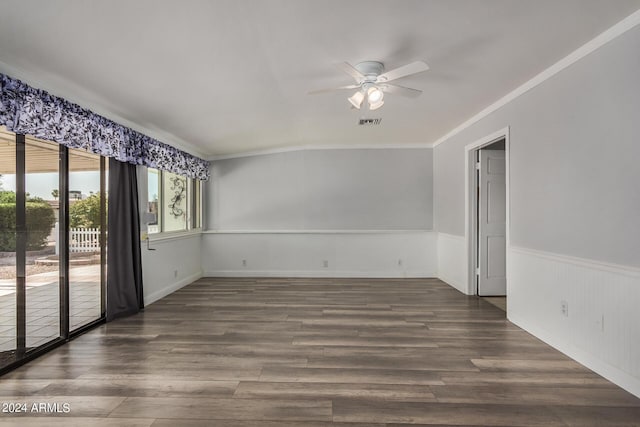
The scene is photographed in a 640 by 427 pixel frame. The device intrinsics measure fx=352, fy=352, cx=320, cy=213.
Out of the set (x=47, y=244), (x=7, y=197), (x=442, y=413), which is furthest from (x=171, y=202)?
(x=442, y=413)

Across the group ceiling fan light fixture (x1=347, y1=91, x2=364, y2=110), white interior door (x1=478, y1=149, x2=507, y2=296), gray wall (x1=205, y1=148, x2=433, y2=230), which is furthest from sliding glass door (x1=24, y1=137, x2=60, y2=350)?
white interior door (x1=478, y1=149, x2=507, y2=296)

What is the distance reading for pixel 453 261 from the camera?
557cm

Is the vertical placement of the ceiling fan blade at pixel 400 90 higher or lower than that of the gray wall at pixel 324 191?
higher

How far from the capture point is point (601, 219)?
2584mm

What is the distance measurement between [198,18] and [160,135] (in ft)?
9.86

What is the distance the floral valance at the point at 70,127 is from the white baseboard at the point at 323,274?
7.86ft

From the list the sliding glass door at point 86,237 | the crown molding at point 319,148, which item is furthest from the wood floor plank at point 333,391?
the crown molding at point 319,148

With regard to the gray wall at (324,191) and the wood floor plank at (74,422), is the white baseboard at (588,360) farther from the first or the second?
the gray wall at (324,191)

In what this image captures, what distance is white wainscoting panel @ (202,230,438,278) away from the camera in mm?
6266

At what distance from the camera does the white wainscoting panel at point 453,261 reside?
16.9ft

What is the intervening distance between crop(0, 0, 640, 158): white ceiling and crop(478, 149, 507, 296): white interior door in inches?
43.5

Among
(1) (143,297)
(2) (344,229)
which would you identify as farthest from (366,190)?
(1) (143,297)

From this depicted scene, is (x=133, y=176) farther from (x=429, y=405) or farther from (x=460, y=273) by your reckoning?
(x=460, y=273)

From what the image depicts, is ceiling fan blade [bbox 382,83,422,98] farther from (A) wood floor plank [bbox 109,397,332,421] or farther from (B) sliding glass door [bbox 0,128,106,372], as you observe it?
(B) sliding glass door [bbox 0,128,106,372]
